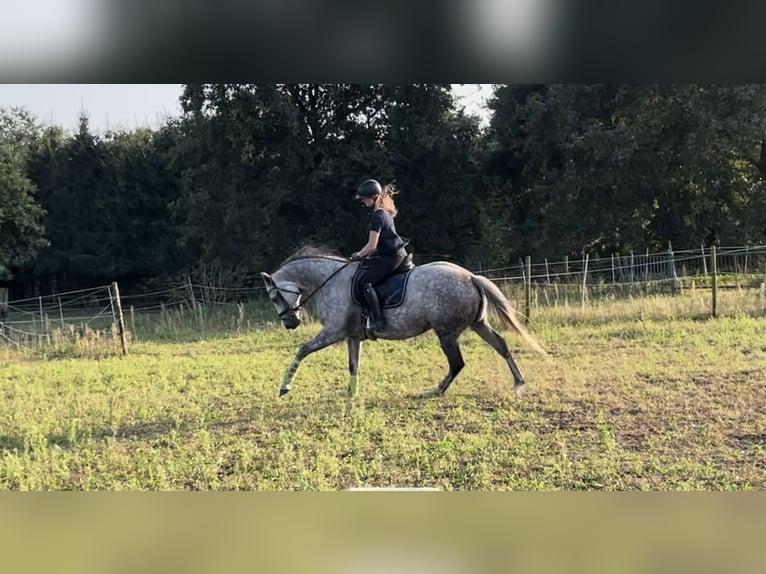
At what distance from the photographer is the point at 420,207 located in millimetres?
11195

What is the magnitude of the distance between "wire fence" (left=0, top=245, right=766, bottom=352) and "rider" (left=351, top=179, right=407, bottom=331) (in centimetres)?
360

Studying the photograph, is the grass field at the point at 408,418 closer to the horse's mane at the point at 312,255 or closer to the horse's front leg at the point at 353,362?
the horse's front leg at the point at 353,362

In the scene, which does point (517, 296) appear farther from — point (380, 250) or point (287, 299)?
point (287, 299)

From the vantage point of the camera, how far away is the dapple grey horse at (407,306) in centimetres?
460

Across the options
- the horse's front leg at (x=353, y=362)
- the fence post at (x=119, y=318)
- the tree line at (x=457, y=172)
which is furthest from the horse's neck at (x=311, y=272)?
the tree line at (x=457, y=172)

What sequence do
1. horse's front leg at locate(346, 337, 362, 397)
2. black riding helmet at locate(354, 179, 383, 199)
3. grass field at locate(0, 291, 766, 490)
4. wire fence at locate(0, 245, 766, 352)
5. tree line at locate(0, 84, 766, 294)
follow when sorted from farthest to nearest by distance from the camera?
tree line at locate(0, 84, 766, 294) → wire fence at locate(0, 245, 766, 352) → horse's front leg at locate(346, 337, 362, 397) → black riding helmet at locate(354, 179, 383, 199) → grass field at locate(0, 291, 766, 490)

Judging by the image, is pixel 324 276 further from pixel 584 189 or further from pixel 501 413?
pixel 584 189

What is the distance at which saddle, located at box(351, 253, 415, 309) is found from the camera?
4.56 metres

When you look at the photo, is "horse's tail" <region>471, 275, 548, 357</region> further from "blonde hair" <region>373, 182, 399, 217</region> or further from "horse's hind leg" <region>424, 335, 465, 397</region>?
"blonde hair" <region>373, 182, 399, 217</region>

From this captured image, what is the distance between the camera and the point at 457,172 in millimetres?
11562

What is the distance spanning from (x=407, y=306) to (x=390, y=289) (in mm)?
190

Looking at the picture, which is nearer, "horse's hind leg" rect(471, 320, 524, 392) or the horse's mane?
"horse's hind leg" rect(471, 320, 524, 392)

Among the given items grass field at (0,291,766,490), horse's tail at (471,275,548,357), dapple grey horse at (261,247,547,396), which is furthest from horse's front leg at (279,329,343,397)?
horse's tail at (471,275,548,357)
